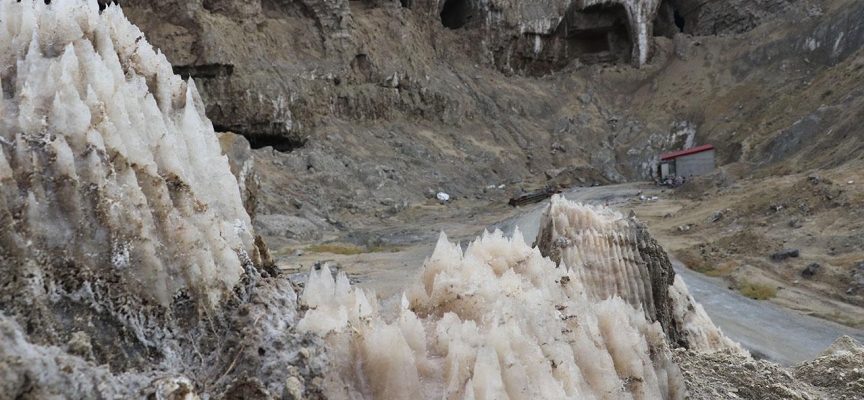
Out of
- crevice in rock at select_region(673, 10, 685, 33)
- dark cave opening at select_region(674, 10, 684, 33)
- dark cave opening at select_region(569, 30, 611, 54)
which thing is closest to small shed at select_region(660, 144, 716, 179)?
dark cave opening at select_region(569, 30, 611, 54)

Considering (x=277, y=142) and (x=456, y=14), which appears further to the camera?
(x=456, y=14)

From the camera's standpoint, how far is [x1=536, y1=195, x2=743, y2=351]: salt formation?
18.9 ft

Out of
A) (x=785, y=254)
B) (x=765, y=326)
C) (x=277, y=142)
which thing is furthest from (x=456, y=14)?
(x=765, y=326)

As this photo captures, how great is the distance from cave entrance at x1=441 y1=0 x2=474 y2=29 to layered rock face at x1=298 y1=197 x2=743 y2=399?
120 feet

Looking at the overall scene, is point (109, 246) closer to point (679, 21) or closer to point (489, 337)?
point (489, 337)

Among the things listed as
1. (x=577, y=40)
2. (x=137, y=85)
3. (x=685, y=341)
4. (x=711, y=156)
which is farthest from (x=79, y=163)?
(x=577, y=40)

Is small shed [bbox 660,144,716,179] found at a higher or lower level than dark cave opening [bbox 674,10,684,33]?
lower

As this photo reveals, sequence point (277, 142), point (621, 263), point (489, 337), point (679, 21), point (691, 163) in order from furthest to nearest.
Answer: point (679, 21) → point (277, 142) → point (691, 163) → point (621, 263) → point (489, 337)

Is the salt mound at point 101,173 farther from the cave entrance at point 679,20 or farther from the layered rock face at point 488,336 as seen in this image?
the cave entrance at point 679,20

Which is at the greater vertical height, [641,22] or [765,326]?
[641,22]

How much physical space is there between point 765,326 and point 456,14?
1295 inches

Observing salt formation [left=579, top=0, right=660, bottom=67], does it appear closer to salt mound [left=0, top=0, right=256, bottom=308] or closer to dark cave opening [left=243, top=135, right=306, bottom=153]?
dark cave opening [left=243, top=135, right=306, bottom=153]

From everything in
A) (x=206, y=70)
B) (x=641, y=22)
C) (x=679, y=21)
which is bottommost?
(x=206, y=70)

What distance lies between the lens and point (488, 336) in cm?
233
